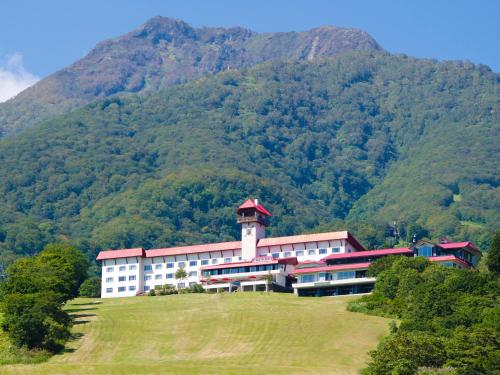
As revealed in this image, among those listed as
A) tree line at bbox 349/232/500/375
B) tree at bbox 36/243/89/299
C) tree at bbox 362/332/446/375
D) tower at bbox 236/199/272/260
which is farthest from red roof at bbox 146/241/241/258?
tree at bbox 362/332/446/375

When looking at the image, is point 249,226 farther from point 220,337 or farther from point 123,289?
point 220,337

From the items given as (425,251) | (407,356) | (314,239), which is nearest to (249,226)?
(314,239)

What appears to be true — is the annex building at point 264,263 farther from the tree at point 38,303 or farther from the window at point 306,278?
the tree at point 38,303

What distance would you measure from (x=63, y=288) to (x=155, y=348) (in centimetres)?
2087

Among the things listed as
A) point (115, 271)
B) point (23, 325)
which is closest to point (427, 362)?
point (23, 325)

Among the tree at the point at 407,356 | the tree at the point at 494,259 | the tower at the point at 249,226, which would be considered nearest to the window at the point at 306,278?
the tower at the point at 249,226

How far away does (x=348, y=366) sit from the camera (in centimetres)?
9600

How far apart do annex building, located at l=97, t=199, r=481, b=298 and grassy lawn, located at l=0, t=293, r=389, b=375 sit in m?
8.77

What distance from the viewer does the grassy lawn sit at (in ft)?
310

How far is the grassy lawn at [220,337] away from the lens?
94.4 metres

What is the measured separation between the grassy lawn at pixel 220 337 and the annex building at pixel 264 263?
877 cm

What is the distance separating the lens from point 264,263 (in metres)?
155

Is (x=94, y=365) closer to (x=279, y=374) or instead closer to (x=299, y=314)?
(x=279, y=374)

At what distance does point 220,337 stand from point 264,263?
42815mm
